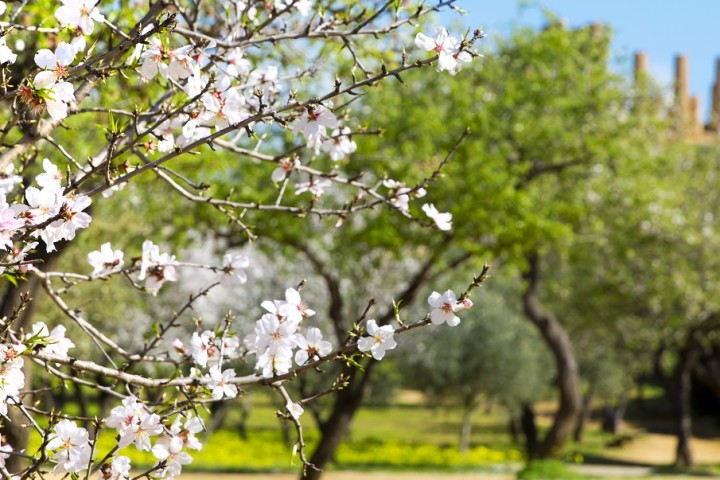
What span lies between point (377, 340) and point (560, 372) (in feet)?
61.8

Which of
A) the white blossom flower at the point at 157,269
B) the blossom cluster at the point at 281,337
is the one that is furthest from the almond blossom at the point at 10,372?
the white blossom flower at the point at 157,269

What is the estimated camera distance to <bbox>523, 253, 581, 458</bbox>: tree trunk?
20812 mm

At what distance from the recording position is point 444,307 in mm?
3334

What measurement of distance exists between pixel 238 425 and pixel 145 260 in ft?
105

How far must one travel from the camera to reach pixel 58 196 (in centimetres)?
329

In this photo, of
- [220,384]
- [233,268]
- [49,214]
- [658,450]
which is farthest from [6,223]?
[658,450]

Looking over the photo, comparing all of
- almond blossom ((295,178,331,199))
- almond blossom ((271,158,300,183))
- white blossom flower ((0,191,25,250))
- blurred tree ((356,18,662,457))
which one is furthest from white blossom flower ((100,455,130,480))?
blurred tree ((356,18,662,457))

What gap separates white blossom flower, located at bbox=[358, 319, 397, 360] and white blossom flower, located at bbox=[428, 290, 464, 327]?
6.2 inches

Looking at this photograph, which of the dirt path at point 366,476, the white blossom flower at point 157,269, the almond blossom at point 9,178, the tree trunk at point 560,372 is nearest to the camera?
the almond blossom at point 9,178

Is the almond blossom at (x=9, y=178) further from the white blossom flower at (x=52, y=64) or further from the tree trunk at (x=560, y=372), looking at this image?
the tree trunk at (x=560, y=372)

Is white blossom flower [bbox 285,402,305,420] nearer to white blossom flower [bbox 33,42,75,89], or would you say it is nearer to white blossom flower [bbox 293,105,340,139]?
Answer: white blossom flower [bbox 293,105,340,139]

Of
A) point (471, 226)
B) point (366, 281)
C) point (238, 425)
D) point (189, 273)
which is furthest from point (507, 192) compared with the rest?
point (238, 425)

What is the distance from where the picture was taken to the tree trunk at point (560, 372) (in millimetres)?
20812

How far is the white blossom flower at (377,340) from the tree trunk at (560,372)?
58.2 ft
